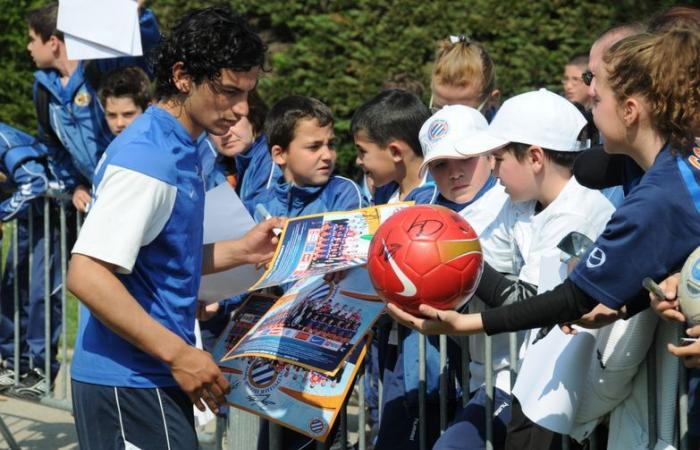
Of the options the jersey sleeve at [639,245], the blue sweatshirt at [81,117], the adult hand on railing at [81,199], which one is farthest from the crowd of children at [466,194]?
the blue sweatshirt at [81,117]

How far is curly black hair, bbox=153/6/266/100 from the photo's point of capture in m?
3.92

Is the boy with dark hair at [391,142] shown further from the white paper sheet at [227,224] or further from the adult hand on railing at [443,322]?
the adult hand on railing at [443,322]

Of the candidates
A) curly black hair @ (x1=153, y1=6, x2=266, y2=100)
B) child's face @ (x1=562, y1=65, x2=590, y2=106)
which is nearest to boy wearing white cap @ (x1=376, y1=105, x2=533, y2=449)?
curly black hair @ (x1=153, y1=6, x2=266, y2=100)

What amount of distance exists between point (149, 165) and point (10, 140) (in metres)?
4.18

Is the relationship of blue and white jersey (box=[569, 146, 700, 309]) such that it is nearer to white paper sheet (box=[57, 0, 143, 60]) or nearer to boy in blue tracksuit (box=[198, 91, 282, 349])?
boy in blue tracksuit (box=[198, 91, 282, 349])

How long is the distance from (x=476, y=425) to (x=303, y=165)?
200 cm

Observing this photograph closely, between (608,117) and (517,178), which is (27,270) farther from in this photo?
(608,117)

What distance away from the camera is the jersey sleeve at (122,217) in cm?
360

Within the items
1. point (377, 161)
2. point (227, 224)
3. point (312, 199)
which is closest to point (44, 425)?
point (312, 199)

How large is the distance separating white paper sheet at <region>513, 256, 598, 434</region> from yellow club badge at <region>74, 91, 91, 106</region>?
13.5 feet

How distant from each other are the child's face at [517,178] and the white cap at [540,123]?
2.9 inches

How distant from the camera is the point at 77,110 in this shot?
7199mm

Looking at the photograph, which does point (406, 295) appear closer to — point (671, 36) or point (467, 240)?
point (467, 240)

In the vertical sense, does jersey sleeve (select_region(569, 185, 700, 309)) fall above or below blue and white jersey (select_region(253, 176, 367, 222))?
above
